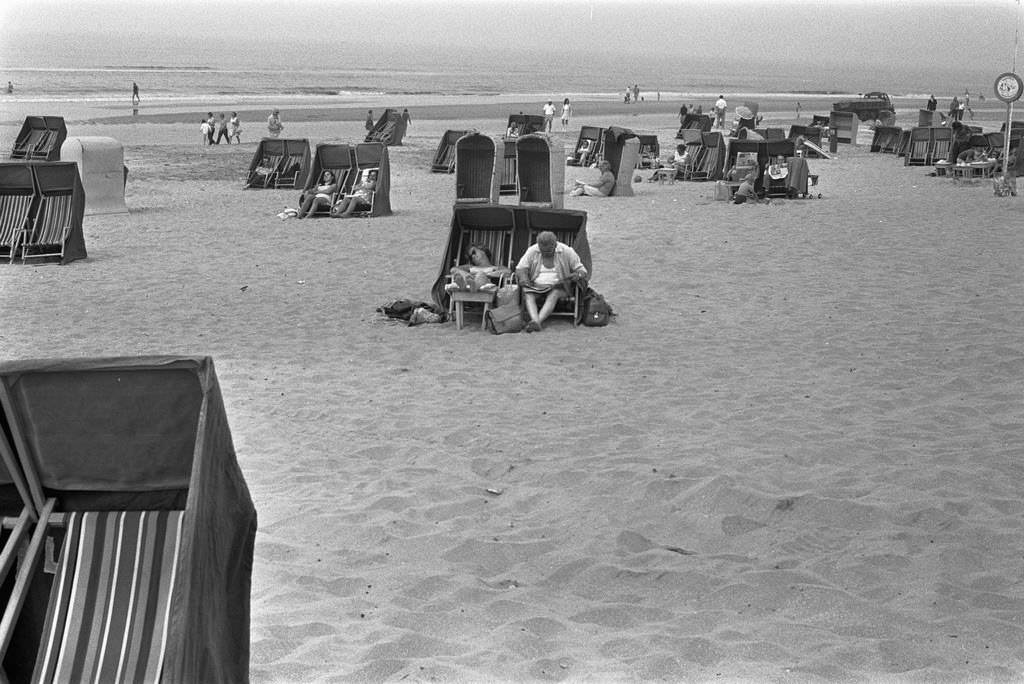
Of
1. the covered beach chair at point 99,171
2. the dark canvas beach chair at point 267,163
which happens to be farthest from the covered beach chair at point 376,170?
the covered beach chair at point 99,171

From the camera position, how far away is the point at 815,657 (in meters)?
4.94

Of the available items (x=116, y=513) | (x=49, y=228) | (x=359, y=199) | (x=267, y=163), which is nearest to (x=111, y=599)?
(x=116, y=513)

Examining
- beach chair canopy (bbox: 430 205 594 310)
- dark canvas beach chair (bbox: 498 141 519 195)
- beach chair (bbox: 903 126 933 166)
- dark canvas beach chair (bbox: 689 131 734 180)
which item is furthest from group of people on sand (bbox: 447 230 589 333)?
beach chair (bbox: 903 126 933 166)

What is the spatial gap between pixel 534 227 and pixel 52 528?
865 cm

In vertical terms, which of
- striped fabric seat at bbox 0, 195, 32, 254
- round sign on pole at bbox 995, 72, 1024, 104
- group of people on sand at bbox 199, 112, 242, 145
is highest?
round sign on pole at bbox 995, 72, 1024, 104

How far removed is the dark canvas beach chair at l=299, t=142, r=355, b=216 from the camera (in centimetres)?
2033

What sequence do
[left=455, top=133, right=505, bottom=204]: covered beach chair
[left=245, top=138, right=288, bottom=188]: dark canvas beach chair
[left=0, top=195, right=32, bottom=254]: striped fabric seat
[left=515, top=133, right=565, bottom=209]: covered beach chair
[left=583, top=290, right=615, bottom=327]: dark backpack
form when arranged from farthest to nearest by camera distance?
[left=245, top=138, right=288, bottom=188]: dark canvas beach chair → [left=515, top=133, right=565, bottom=209]: covered beach chair → [left=455, top=133, right=505, bottom=204]: covered beach chair → [left=0, top=195, right=32, bottom=254]: striped fabric seat → [left=583, top=290, right=615, bottom=327]: dark backpack

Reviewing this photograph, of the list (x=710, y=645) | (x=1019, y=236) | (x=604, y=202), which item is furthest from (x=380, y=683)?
(x=604, y=202)

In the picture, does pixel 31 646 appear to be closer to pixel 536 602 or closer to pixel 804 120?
pixel 536 602

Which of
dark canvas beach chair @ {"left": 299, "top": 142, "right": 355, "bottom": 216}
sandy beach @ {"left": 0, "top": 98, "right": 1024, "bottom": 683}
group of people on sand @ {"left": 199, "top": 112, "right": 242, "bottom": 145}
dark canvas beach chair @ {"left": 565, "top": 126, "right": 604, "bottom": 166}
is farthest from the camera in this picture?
group of people on sand @ {"left": 199, "top": 112, "right": 242, "bottom": 145}

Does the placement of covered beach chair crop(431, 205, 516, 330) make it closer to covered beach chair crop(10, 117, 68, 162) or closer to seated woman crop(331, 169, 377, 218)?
seated woman crop(331, 169, 377, 218)

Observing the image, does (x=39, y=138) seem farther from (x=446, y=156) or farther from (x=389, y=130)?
(x=389, y=130)

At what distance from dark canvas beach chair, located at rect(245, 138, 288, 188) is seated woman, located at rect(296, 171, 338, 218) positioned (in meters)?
3.60

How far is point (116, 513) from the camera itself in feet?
14.5
